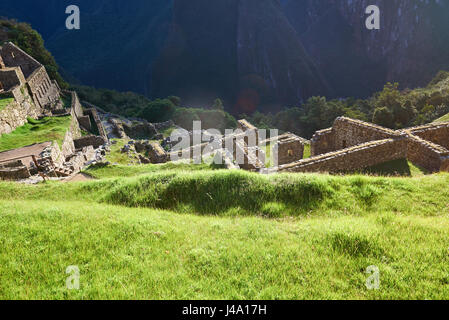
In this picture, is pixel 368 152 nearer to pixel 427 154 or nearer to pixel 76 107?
pixel 427 154

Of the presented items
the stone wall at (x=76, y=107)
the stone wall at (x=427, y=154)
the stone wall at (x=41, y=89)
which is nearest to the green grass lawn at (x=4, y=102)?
the stone wall at (x=41, y=89)

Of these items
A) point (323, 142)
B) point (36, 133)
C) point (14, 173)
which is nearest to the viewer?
point (14, 173)

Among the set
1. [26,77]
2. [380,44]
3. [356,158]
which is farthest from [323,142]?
[380,44]

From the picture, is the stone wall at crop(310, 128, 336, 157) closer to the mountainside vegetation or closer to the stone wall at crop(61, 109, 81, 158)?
the mountainside vegetation

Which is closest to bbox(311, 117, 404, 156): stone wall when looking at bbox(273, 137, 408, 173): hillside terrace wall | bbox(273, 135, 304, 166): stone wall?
bbox(273, 137, 408, 173): hillside terrace wall

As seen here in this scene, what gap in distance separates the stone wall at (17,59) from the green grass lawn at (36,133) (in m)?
15.0

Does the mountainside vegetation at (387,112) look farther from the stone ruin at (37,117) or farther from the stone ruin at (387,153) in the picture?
the stone ruin at (37,117)

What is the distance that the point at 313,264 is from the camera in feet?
17.4

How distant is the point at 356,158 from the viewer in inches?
537

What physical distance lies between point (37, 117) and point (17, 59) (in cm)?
1512

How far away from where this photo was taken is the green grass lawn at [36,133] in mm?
21961

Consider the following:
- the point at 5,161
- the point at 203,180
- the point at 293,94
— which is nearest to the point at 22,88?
the point at 5,161

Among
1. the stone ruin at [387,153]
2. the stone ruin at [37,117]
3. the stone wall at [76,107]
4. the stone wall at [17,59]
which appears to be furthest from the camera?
the stone wall at [17,59]

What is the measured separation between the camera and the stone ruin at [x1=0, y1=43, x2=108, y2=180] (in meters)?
17.4
